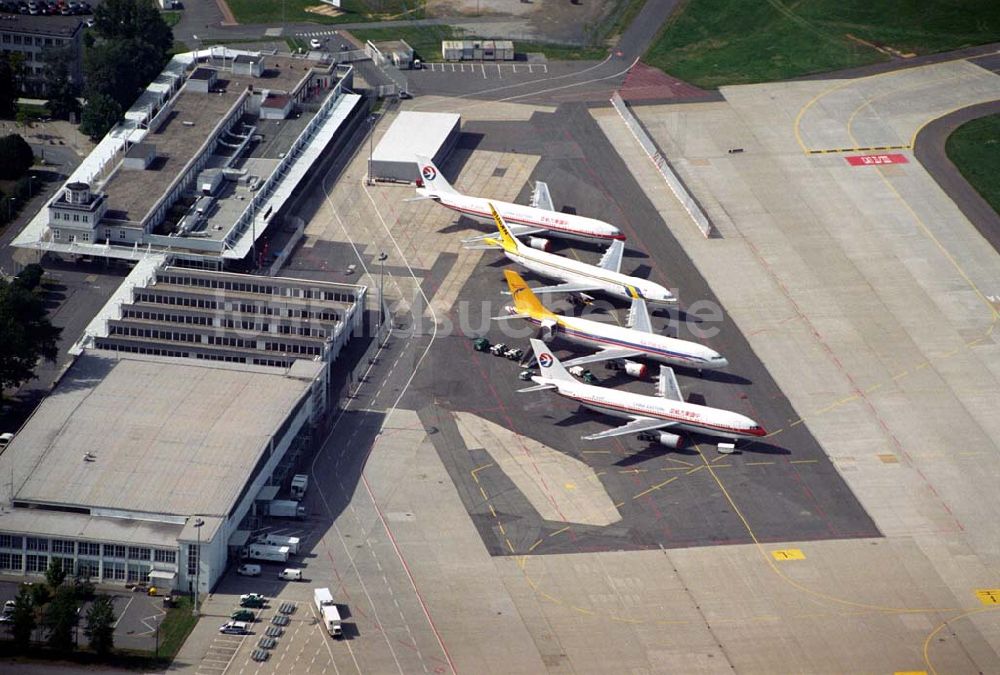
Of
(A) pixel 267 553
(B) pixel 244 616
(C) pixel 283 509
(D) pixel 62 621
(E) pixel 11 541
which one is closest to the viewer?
(D) pixel 62 621

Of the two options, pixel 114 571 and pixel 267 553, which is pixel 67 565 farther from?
pixel 267 553

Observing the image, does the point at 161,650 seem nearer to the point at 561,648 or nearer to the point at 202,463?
the point at 202,463

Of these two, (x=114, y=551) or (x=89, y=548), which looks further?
(x=89, y=548)

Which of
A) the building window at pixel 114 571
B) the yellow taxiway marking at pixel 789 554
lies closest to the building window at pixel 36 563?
the building window at pixel 114 571

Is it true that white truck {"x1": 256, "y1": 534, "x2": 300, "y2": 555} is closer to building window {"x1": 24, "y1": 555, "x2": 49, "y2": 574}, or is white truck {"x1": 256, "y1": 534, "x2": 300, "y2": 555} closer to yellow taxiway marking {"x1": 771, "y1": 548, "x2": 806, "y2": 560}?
building window {"x1": 24, "y1": 555, "x2": 49, "y2": 574}

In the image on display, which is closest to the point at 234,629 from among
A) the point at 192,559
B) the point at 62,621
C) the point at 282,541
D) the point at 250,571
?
the point at 192,559

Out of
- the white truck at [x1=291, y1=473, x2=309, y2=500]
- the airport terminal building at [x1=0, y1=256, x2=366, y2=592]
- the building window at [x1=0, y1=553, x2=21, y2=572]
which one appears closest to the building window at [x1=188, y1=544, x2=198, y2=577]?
the airport terminal building at [x1=0, y1=256, x2=366, y2=592]
